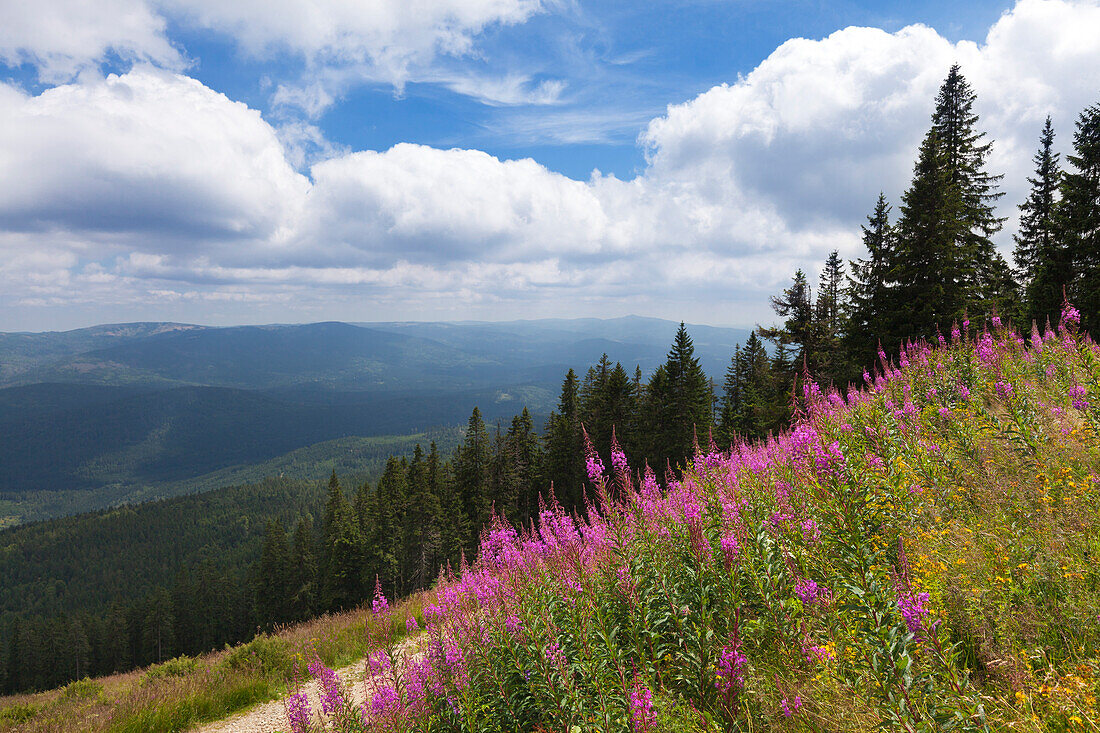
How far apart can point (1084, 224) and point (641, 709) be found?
102 ft

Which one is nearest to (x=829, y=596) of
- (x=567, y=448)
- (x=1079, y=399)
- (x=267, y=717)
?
(x=1079, y=399)

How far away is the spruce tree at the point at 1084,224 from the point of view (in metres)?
19.3

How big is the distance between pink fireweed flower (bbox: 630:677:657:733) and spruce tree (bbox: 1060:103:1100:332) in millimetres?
26849

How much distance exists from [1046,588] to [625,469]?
12.6 feet

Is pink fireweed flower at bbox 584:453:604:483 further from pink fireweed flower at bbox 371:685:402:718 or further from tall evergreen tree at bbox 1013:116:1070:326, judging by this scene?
tall evergreen tree at bbox 1013:116:1070:326

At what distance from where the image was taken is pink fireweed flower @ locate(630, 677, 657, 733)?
122 inches

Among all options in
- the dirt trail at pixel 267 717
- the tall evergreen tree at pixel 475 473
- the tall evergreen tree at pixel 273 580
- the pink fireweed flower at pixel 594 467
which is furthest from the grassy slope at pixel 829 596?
the tall evergreen tree at pixel 273 580

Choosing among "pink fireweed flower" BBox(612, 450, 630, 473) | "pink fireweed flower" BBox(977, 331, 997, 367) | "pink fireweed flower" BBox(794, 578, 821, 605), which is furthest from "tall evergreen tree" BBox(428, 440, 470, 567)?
"pink fireweed flower" BBox(794, 578, 821, 605)

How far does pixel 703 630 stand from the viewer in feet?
13.3

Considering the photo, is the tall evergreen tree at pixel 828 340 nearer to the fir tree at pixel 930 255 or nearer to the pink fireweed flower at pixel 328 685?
the fir tree at pixel 930 255

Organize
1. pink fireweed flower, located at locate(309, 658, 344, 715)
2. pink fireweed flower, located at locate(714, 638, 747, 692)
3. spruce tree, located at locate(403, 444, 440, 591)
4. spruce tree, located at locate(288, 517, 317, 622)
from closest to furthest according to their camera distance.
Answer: pink fireweed flower, located at locate(714, 638, 747, 692)
pink fireweed flower, located at locate(309, 658, 344, 715)
spruce tree, located at locate(403, 444, 440, 591)
spruce tree, located at locate(288, 517, 317, 622)

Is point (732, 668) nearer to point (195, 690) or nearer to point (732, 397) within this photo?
point (195, 690)

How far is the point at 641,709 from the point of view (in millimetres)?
3270

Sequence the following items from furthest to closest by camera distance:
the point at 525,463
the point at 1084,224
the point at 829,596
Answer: the point at 525,463 → the point at 1084,224 → the point at 829,596
